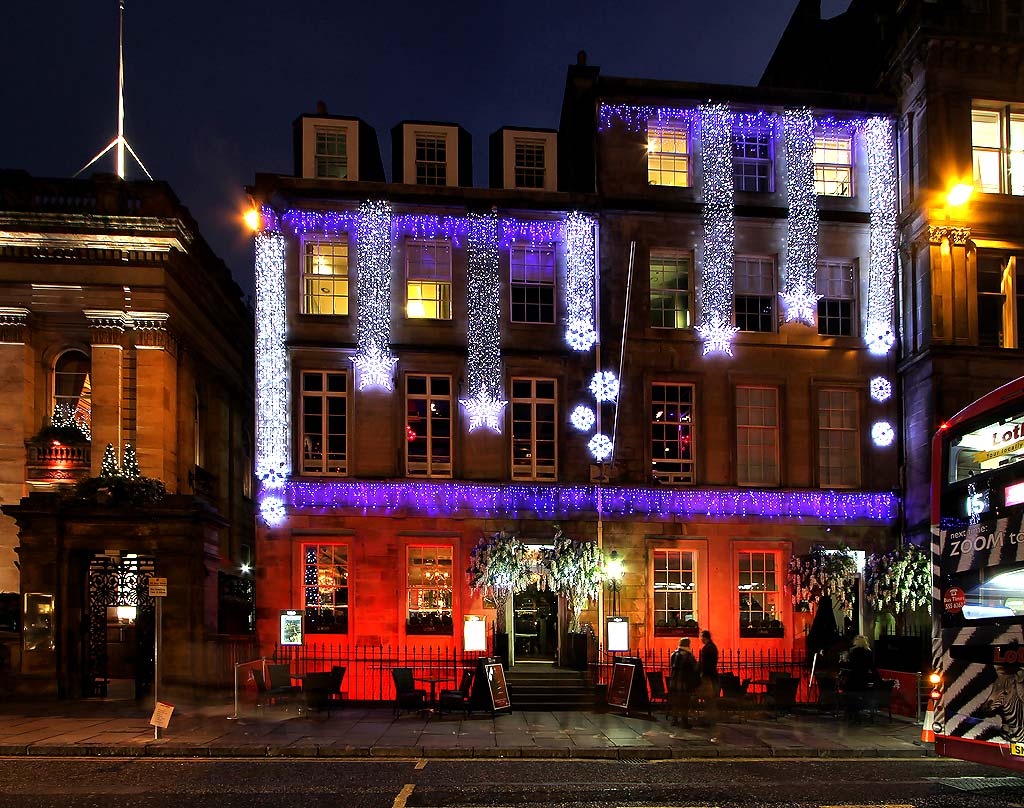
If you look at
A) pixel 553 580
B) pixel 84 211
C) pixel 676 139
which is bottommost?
pixel 553 580

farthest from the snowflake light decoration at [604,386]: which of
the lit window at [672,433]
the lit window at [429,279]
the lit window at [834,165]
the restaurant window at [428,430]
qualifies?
the lit window at [834,165]

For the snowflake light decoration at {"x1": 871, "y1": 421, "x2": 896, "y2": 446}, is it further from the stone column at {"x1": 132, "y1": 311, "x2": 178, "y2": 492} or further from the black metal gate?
the stone column at {"x1": 132, "y1": 311, "x2": 178, "y2": 492}

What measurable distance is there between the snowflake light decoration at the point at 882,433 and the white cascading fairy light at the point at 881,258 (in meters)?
1.91

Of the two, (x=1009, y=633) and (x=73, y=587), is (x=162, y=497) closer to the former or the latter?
(x=73, y=587)

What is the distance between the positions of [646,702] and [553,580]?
3857 millimetres

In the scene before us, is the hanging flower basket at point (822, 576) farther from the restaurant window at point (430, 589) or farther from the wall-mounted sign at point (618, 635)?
the restaurant window at point (430, 589)

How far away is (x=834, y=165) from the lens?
24844mm

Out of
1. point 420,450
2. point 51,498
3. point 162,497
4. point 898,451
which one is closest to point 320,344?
point 420,450

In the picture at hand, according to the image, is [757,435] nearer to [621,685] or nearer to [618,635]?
[618,635]

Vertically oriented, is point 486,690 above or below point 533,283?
below

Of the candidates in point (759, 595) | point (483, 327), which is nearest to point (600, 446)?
point (483, 327)

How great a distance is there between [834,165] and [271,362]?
1579cm

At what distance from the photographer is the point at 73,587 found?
2023 centimetres

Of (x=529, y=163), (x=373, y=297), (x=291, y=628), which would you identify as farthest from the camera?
(x=529, y=163)
